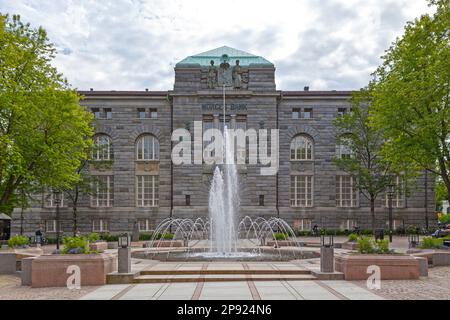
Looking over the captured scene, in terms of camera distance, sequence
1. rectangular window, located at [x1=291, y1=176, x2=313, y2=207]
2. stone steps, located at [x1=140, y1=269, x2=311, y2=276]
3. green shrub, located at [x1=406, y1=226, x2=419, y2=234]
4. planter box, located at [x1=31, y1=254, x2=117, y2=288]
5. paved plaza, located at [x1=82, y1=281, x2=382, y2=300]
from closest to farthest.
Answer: paved plaza, located at [x1=82, y1=281, x2=382, y2=300]
planter box, located at [x1=31, y1=254, x2=117, y2=288]
stone steps, located at [x1=140, y1=269, x2=311, y2=276]
green shrub, located at [x1=406, y1=226, x2=419, y2=234]
rectangular window, located at [x1=291, y1=176, x2=313, y2=207]

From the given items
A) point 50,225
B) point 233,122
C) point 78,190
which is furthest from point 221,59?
point 50,225

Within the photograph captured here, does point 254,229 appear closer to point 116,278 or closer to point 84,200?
point 84,200

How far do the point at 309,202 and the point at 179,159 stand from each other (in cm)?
1300

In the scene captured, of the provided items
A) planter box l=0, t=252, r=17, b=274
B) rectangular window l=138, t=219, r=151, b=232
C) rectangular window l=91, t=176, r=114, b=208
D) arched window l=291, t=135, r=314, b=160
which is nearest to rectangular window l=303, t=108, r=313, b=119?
arched window l=291, t=135, r=314, b=160

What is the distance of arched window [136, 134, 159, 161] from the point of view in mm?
47625

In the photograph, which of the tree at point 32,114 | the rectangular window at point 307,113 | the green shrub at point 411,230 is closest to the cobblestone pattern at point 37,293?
the tree at point 32,114

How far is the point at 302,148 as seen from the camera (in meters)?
47.8

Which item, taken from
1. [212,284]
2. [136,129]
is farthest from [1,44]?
[136,129]

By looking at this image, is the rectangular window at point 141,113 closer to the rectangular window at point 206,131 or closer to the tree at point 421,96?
the rectangular window at point 206,131

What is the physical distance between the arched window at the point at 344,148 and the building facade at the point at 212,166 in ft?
0.45

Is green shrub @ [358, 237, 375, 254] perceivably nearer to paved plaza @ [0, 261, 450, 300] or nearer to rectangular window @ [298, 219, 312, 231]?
paved plaza @ [0, 261, 450, 300]

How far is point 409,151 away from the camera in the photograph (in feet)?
97.8

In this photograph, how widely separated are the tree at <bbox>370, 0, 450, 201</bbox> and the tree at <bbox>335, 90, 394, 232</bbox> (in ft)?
34.7

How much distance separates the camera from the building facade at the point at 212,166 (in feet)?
152
